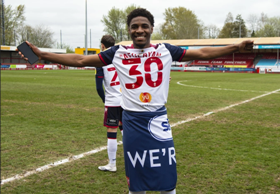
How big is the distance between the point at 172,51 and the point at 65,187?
2.46 m

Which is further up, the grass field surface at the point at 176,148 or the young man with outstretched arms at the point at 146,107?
the young man with outstretched arms at the point at 146,107

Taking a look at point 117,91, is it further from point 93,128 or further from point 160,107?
point 93,128

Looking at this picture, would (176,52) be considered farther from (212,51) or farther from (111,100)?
(111,100)

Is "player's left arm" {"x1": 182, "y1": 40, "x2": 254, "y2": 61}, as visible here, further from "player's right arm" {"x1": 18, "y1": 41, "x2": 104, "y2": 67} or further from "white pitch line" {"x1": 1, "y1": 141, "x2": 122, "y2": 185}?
"white pitch line" {"x1": 1, "y1": 141, "x2": 122, "y2": 185}

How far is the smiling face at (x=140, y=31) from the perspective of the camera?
2.77 m

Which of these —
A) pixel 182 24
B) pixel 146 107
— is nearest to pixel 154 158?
pixel 146 107

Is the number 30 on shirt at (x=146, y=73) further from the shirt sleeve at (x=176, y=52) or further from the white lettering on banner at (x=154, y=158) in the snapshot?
the white lettering on banner at (x=154, y=158)

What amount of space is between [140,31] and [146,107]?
73 cm

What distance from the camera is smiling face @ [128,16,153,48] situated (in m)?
2.77

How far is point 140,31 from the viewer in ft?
9.05

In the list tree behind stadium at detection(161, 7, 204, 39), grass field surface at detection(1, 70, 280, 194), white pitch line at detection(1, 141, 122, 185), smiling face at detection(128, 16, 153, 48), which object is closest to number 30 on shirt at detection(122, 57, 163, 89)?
smiling face at detection(128, 16, 153, 48)

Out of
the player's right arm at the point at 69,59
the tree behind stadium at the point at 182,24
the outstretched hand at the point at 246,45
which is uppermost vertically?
the tree behind stadium at the point at 182,24

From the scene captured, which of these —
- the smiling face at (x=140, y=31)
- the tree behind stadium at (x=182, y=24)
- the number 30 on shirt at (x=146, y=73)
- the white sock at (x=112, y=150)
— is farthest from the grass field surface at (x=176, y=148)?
the tree behind stadium at (x=182, y=24)

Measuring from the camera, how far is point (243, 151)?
18.1 ft
